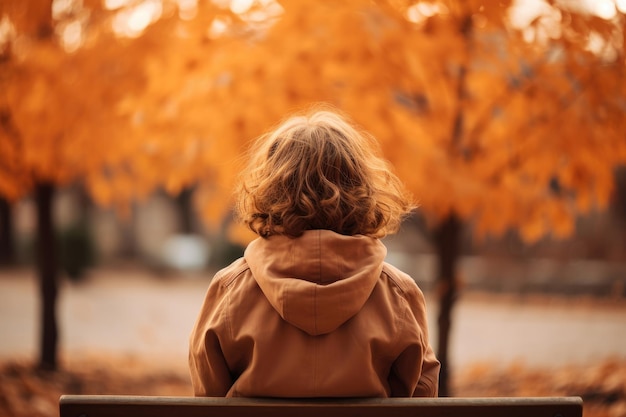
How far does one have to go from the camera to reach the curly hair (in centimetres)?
176

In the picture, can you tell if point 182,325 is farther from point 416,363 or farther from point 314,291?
point 314,291

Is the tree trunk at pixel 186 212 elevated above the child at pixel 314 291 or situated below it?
below

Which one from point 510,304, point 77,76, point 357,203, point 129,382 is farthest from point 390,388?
point 510,304

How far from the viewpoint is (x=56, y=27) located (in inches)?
212

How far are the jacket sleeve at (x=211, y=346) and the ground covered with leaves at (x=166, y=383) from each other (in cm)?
376

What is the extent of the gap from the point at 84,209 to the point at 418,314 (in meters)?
20.3

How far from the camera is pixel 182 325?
37.4 ft

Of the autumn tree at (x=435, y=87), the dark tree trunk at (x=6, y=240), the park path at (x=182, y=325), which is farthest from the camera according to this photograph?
the dark tree trunk at (x=6, y=240)

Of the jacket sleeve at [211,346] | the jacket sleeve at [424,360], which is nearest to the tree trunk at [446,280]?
the jacket sleeve at [424,360]

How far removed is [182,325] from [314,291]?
1018 centimetres

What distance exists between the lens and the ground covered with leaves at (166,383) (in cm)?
537

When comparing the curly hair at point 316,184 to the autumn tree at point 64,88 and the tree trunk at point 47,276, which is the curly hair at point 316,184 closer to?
the autumn tree at point 64,88

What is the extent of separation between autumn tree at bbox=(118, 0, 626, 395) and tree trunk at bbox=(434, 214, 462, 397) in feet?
1.34

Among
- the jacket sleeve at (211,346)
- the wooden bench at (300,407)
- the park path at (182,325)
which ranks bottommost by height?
the park path at (182,325)
